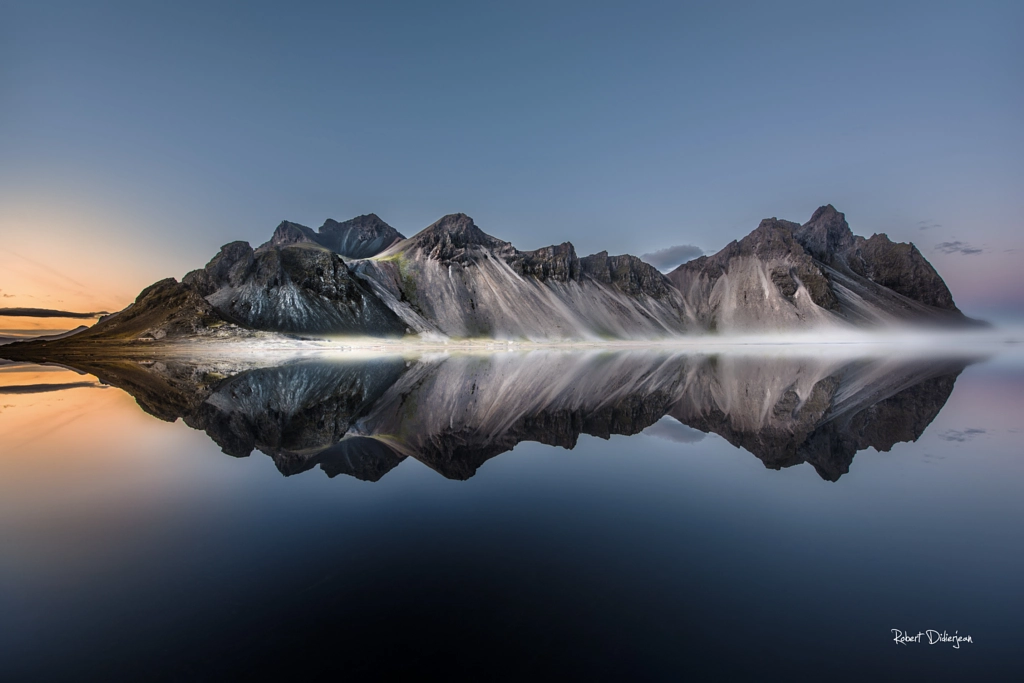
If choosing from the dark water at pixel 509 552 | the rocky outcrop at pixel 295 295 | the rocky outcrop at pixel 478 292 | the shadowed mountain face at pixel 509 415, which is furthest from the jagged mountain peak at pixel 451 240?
the dark water at pixel 509 552

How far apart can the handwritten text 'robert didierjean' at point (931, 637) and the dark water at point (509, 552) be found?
0.12 meters

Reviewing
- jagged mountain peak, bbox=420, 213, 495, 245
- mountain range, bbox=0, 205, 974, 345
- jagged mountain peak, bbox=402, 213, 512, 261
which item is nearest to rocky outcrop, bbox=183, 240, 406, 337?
mountain range, bbox=0, 205, 974, 345

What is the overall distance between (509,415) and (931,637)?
709 inches

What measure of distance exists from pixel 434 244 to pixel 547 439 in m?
175

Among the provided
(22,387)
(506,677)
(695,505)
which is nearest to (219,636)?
(506,677)

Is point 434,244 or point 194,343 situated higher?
point 434,244

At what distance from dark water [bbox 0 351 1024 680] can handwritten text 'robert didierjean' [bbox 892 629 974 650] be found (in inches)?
4.7

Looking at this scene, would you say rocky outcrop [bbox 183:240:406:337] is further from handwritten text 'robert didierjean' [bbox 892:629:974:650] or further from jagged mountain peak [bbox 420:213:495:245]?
handwritten text 'robert didierjean' [bbox 892:629:974:650]

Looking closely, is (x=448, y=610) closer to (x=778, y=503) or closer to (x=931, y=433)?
(x=778, y=503)

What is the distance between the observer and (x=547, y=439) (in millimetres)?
17609

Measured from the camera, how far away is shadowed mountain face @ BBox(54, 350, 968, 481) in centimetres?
1518

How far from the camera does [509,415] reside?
23.1m

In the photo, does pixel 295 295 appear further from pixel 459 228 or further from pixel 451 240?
pixel 459 228

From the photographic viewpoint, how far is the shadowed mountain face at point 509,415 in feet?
49.8
